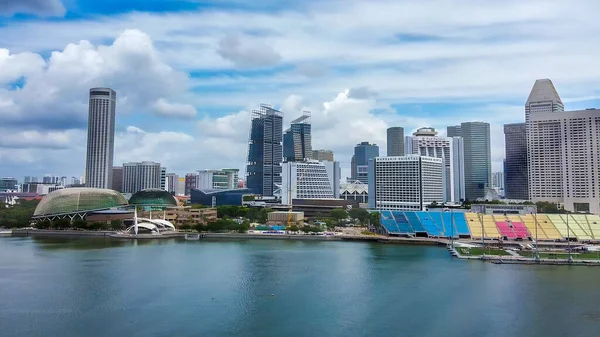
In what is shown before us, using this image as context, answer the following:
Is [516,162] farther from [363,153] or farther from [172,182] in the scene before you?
[172,182]

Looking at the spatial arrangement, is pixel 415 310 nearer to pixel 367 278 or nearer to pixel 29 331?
pixel 367 278

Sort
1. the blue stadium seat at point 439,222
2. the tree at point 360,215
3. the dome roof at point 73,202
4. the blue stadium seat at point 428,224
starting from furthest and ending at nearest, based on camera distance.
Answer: the tree at point 360,215 < the dome roof at point 73,202 < the blue stadium seat at point 428,224 < the blue stadium seat at point 439,222

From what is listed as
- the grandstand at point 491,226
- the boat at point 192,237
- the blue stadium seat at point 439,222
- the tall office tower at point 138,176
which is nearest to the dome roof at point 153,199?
the boat at point 192,237

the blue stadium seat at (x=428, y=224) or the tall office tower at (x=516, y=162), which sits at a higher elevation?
the tall office tower at (x=516, y=162)

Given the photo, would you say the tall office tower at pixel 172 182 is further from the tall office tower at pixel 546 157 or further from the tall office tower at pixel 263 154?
the tall office tower at pixel 546 157

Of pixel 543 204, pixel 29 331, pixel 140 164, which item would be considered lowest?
pixel 29 331

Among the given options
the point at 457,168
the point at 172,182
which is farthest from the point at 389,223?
the point at 172,182

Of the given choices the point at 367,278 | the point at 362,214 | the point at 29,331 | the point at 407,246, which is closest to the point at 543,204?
the point at 362,214
